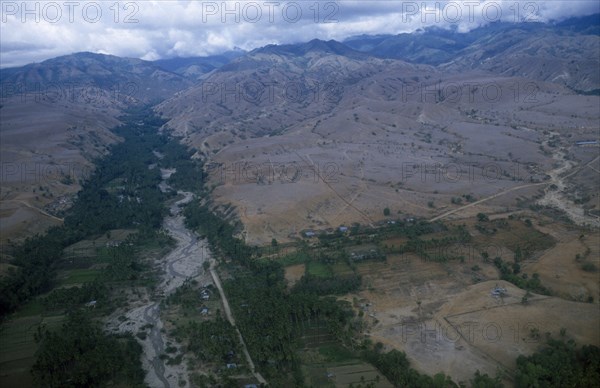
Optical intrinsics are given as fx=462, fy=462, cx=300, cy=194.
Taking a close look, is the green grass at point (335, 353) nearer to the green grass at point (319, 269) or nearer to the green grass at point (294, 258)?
the green grass at point (319, 269)

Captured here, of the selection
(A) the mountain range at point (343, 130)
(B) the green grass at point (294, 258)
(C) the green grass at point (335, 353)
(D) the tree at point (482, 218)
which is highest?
(A) the mountain range at point (343, 130)

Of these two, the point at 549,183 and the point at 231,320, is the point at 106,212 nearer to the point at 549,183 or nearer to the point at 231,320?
the point at 231,320

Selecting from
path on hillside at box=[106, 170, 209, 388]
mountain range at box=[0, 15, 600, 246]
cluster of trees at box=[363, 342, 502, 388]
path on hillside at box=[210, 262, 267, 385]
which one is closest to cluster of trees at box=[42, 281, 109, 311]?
path on hillside at box=[106, 170, 209, 388]

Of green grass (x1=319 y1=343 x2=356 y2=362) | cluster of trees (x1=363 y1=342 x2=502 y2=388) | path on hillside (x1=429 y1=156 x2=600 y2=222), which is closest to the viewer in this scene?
cluster of trees (x1=363 y1=342 x2=502 y2=388)

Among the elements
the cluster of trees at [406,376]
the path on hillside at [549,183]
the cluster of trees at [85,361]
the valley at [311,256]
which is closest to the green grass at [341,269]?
the valley at [311,256]

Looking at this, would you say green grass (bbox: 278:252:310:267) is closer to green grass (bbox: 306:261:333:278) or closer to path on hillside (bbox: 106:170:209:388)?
green grass (bbox: 306:261:333:278)

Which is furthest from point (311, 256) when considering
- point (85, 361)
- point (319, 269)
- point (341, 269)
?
point (85, 361)

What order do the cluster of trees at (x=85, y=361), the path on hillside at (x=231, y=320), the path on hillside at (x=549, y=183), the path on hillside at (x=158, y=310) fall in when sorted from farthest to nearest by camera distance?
the path on hillside at (x=549, y=183) → the path on hillside at (x=158, y=310) → the path on hillside at (x=231, y=320) → the cluster of trees at (x=85, y=361)
